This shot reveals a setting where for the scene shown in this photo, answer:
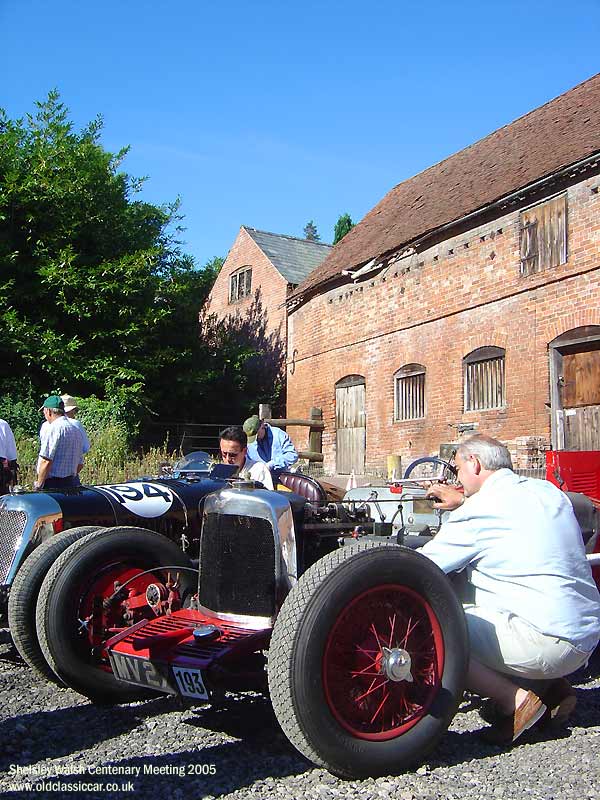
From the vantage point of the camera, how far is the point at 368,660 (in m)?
3.28

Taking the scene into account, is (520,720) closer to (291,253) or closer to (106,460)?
(106,460)

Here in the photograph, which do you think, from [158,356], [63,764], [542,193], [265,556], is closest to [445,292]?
[542,193]

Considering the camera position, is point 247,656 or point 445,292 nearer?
point 247,656

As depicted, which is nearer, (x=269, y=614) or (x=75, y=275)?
(x=269, y=614)

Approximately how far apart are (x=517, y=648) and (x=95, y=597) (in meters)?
2.28

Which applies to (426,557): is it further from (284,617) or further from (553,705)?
(553,705)

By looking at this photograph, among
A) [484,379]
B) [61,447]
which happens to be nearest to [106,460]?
[61,447]

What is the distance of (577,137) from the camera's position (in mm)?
13742

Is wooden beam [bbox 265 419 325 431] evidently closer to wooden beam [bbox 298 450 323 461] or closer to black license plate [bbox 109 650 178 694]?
wooden beam [bbox 298 450 323 461]

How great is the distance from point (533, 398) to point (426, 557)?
10494 millimetres

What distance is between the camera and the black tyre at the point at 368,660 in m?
3.04

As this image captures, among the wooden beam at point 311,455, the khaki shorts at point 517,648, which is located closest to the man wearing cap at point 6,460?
the khaki shorts at point 517,648

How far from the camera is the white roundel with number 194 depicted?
5812 millimetres

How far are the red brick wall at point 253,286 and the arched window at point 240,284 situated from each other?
0.16 meters
